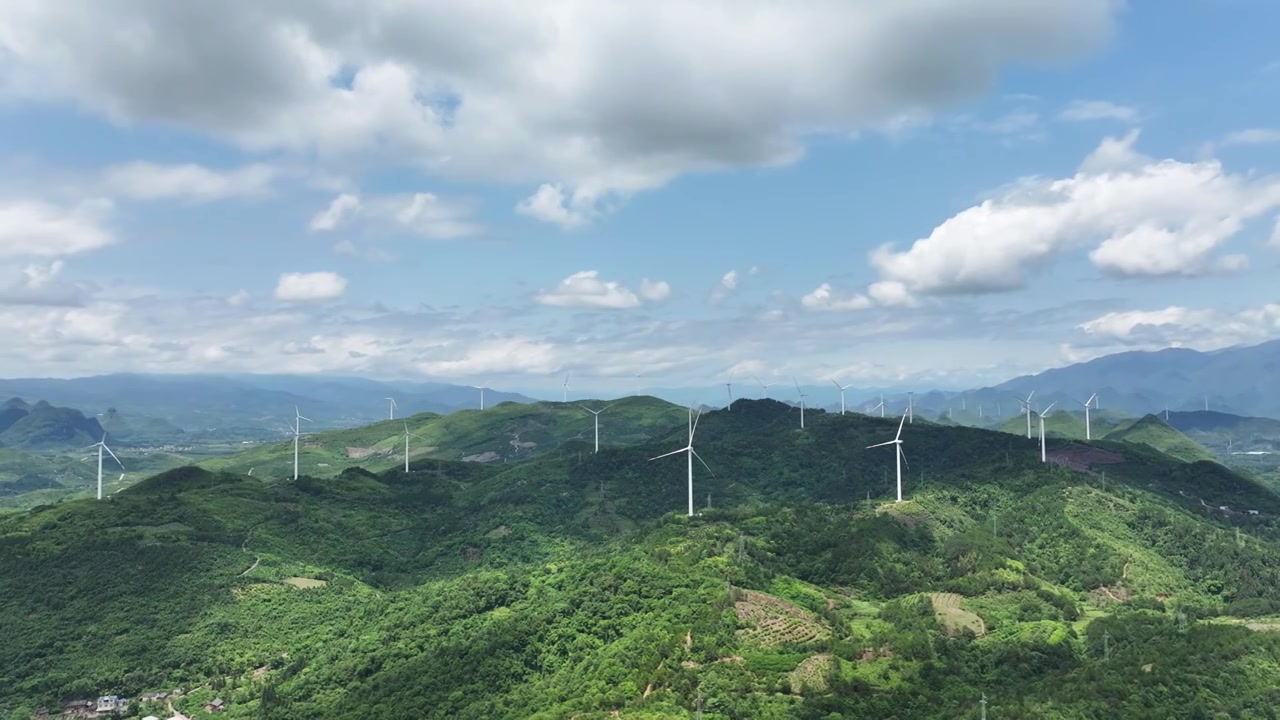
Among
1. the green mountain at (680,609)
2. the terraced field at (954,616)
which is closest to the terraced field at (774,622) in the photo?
the green mountain at (680,609)

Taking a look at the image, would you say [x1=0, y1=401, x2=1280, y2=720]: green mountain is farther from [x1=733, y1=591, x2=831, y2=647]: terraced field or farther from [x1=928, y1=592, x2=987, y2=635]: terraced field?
[x1=928, y1=592, x2=987, y2=635]: terraced field

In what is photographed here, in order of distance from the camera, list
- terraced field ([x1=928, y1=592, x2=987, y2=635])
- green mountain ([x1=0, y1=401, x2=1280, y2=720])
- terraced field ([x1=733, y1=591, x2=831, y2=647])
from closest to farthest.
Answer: green mountain ([x1=0, y1=401, x2=1280, y2=720])
terraced field ([x1=733, y1=591, x2=831, y2=647])
terraced field ([x1=928, y1=592, x2=987, y2=635])

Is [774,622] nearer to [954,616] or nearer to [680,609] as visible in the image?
[680,609]

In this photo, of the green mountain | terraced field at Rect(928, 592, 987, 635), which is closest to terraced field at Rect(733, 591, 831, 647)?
the green mountain

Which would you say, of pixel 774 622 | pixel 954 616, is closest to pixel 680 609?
pixel 774 622

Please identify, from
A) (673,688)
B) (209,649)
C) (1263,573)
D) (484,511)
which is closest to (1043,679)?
(673,688)

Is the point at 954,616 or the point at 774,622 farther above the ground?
the point at 774,622
